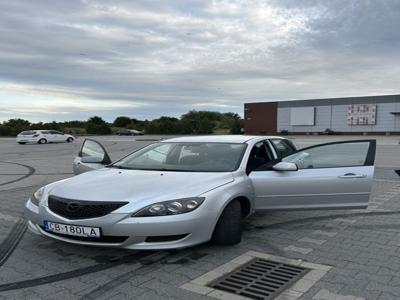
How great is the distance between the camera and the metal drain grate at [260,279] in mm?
3705

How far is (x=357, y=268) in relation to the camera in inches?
166

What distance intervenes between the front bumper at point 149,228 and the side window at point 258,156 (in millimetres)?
1411

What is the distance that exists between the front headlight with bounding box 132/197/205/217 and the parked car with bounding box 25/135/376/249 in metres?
0.01

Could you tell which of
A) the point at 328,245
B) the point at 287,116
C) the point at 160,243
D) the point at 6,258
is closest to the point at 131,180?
the point at 160,243

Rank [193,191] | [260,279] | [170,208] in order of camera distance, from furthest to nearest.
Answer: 1. [193,191]
2. [170,208]
3. [260,279]

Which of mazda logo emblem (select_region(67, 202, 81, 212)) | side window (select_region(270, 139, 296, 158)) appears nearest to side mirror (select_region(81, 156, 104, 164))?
mazda logo emblem (select_region(67, 202, 81, 212))

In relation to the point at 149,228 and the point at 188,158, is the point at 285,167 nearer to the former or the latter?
the point at 188,158

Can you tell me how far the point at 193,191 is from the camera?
4395 millimetres

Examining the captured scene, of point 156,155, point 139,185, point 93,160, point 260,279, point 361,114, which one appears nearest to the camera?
point 260,279

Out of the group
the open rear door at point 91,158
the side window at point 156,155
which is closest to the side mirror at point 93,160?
the open rear door at point 91,158

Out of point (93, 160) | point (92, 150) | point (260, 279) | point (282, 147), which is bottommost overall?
point (260, 279)

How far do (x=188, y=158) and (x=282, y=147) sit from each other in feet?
7.08

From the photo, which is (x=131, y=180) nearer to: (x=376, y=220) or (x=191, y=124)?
(x=376, y=220)

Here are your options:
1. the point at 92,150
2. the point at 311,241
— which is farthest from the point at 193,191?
the point at 92,150
